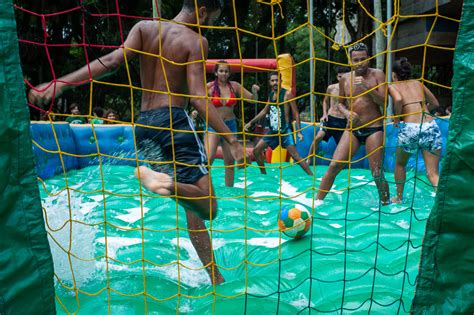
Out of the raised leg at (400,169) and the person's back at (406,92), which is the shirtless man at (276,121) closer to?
the raised leg at (400,169)

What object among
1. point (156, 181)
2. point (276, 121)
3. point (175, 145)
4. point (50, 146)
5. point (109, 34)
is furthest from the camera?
point (109, 34)

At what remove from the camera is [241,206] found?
434 cm

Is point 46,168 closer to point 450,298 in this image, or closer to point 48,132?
point 48,132

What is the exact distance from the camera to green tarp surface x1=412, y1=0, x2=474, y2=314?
191cm

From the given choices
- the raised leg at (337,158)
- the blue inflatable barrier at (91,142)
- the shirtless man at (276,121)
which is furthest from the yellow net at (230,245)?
the blue inflatable barrier at (91,142)

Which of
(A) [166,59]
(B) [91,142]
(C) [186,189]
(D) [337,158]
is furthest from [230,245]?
(B) [91,142]

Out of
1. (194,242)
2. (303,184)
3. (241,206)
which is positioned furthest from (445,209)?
(303,184)

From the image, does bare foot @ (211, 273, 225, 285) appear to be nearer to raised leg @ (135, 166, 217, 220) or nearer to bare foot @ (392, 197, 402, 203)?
raised leg @ (135, 166, 217, 220)

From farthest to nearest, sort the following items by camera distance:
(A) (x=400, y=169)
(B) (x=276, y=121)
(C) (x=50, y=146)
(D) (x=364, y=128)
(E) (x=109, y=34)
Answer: (E) (x=109, y=34), (C) (x=50, y=146), (B) (x=276, y=121), (A) (x=400, y=169), (D) (x=364, y=128)

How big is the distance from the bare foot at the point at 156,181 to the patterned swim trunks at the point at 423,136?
2598mm

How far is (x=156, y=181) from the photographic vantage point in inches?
92.4

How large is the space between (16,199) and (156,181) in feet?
2.22

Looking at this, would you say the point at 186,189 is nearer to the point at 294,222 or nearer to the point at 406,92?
the point at 294,222

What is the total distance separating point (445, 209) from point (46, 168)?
18.4ft
